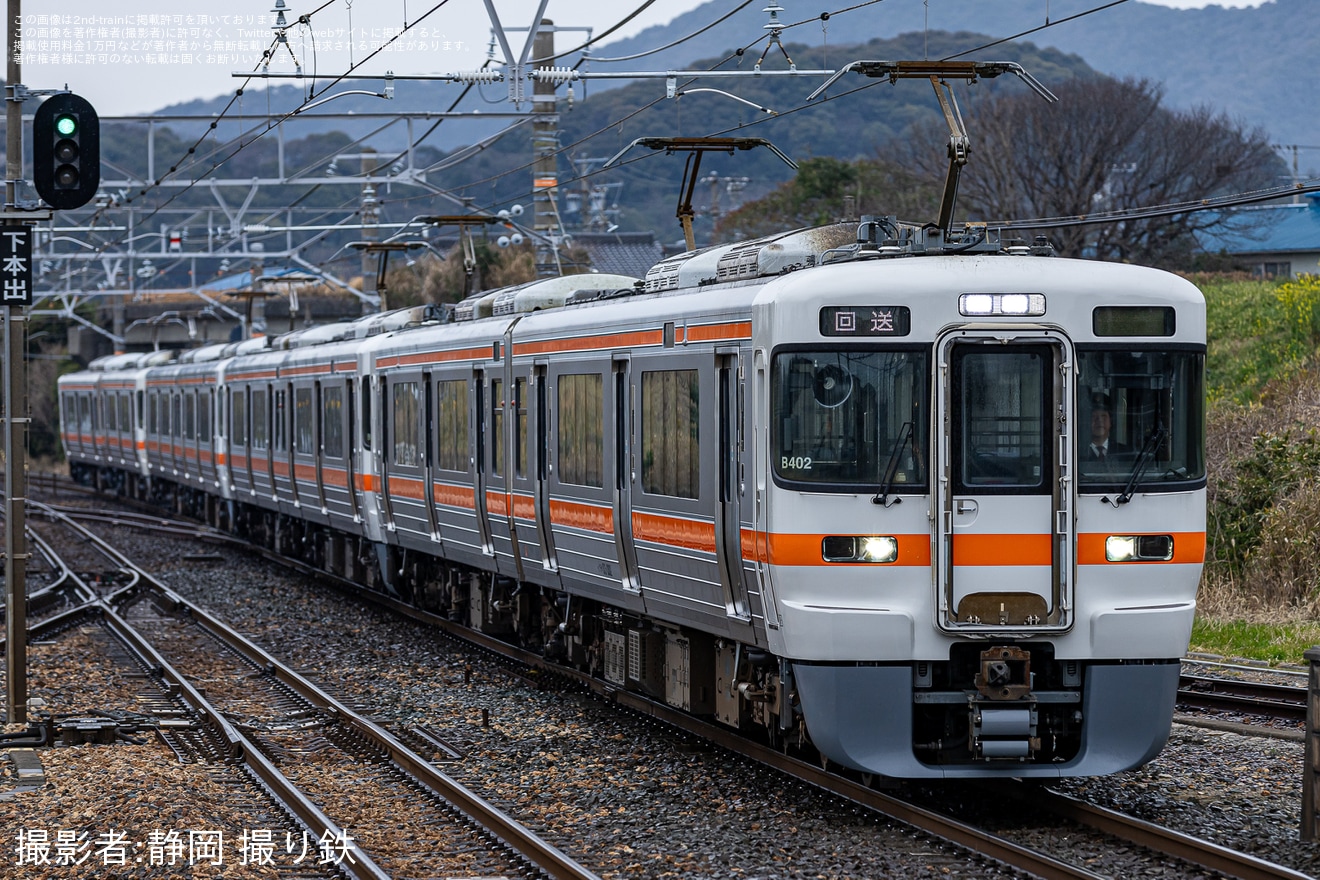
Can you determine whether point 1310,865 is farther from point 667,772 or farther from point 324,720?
point 324,720

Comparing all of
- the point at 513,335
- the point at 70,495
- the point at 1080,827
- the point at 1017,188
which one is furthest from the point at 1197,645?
the point at 70,495

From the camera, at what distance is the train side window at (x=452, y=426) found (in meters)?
15.2

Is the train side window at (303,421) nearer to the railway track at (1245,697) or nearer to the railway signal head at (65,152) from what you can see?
the railway signal head at (65,152)

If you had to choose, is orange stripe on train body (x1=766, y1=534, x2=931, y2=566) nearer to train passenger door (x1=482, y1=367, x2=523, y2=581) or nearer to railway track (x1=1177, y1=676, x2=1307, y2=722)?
railway track (x1=1177, y1=676, x2=1307, y2=722)

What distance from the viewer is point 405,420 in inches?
685

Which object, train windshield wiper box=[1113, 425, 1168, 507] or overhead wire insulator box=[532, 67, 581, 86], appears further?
overhead wire insulator box=[532, 67, 581, 86]

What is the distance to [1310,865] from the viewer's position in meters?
7.45

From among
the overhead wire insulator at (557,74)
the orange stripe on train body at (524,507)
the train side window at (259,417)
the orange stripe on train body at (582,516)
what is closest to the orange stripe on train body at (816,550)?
the orange stripe on train body at (582,516)

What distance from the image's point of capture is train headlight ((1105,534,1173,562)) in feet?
28.0

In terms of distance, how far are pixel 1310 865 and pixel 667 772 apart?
3.61m

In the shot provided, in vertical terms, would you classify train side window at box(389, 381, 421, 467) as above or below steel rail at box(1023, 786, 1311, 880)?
above

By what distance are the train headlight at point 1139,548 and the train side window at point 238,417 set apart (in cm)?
1947

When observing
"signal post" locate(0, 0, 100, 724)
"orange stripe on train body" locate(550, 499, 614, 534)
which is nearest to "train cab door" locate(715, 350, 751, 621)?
"orange stripe on train body" locate(550, 499, 614, 534)

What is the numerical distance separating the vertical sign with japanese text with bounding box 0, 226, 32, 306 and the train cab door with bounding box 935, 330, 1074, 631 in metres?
6.19
